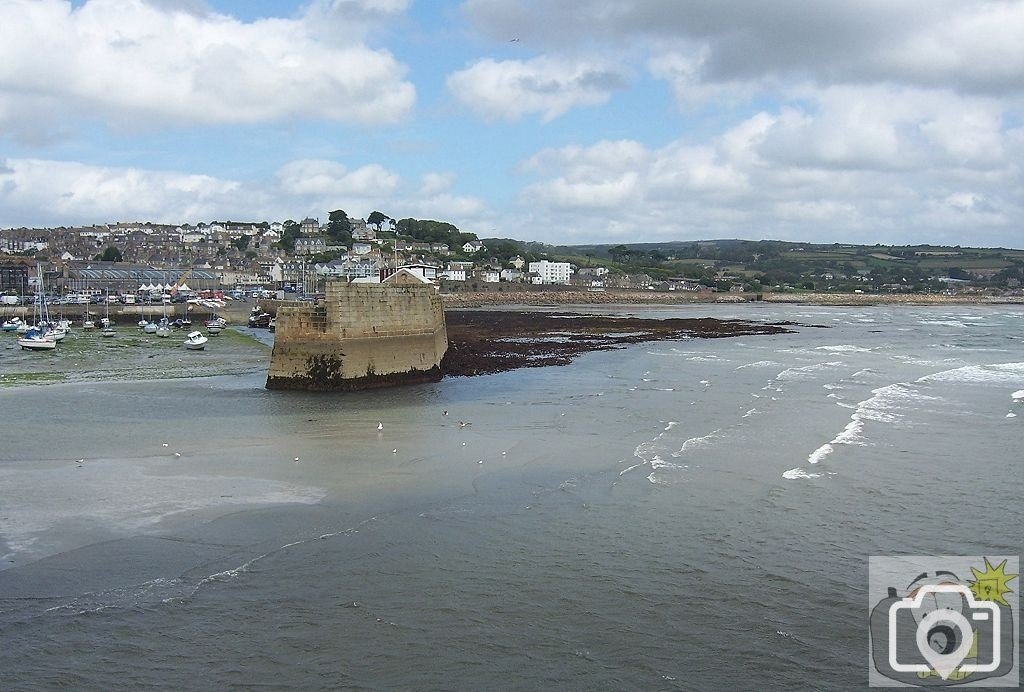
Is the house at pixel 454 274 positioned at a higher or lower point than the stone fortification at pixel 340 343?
higher

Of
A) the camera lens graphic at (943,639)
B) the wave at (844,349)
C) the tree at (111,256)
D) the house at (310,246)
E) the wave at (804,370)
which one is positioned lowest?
the camera lens graphic at (943,639)

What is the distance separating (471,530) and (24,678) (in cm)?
458

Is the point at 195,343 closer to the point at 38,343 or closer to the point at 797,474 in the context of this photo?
the point at 38,343

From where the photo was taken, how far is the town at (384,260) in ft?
308

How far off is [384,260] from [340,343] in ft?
227

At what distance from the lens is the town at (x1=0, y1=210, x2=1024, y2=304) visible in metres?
93.9

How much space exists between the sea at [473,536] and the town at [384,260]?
67.3 m

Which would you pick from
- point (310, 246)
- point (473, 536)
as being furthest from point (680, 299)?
point (473, 536)

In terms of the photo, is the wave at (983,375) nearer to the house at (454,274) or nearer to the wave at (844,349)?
the wave at (844,349)

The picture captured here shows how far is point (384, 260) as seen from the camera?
90.4 m

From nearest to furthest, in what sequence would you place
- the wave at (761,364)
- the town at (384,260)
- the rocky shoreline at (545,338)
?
1. the wave at (761,364)
2. the rocky shoreline at (545,338)
3. the town at (384,260)

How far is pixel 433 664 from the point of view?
6465 mm

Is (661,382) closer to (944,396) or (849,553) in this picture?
(944,396)

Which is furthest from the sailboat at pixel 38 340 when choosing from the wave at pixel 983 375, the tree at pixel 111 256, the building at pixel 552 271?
the building at pixel 552 271
